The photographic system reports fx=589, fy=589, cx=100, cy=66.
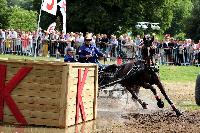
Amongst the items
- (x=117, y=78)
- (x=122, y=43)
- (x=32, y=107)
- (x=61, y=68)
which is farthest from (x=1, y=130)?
(x=122, y=43)

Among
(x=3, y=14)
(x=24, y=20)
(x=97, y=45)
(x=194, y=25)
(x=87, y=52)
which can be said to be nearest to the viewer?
(x=87, y=52)

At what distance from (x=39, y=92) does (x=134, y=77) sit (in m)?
4.35

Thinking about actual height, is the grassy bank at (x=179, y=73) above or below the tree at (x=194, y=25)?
below

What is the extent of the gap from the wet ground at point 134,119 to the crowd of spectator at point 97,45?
12.4 m

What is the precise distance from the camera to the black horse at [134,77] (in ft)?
50.3

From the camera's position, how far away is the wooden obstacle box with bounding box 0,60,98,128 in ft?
39.8

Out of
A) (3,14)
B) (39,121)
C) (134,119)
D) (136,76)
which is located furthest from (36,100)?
(3,14)

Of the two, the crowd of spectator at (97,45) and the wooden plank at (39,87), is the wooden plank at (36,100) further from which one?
the crowd of spectator at (97,45)

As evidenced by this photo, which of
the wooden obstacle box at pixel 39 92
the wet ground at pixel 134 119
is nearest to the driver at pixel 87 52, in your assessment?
the wet ground at pixel 134 119

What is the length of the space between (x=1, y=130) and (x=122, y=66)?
5.93 metres

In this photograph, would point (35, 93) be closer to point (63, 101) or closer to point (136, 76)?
point (63, 101)

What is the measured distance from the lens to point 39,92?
482 inches

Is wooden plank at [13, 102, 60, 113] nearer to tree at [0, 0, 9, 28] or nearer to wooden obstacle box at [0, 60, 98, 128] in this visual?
wooden obstacle box at [0, 60, 98, 128]

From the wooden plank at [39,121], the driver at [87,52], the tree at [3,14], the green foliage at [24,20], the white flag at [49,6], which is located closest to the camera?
the wooden plank at [39,121]
